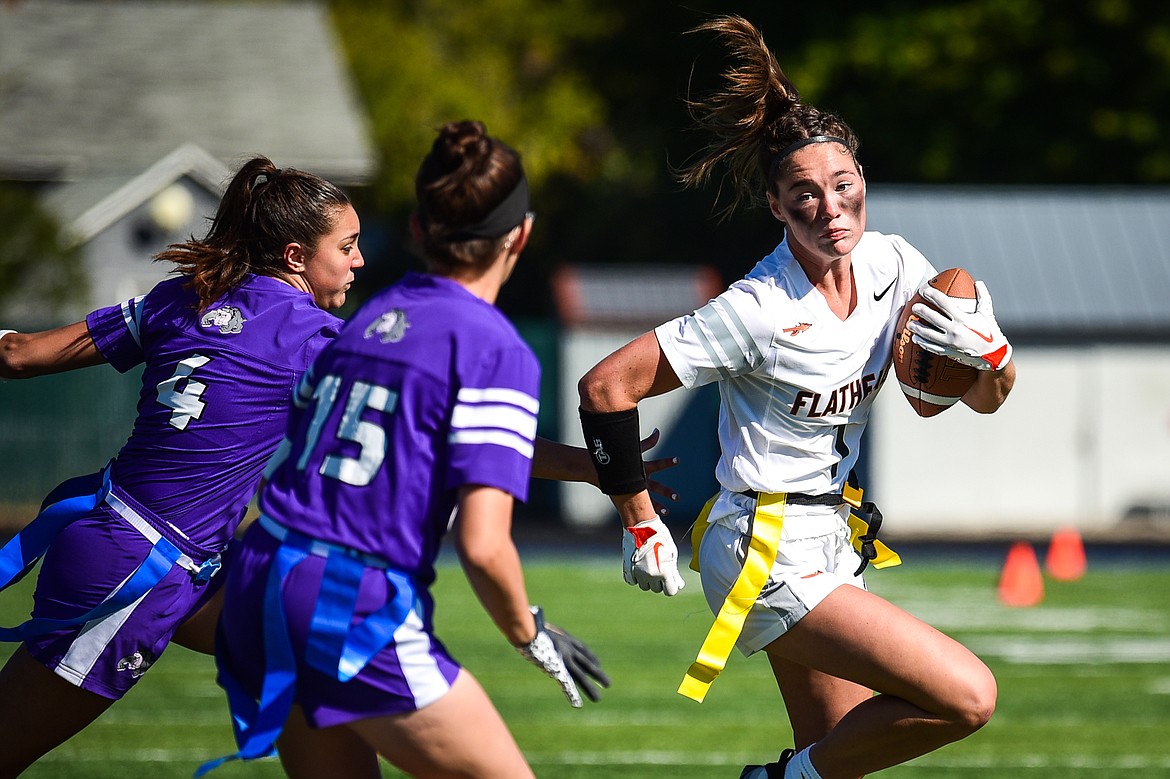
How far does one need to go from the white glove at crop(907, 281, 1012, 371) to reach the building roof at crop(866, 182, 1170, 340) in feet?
51.4

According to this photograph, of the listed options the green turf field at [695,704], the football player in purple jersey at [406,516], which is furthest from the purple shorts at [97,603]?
the green turf field at [695,704]

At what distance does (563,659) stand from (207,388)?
1254 mm

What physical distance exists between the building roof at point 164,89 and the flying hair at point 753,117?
1925cm

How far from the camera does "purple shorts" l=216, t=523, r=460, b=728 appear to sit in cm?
309

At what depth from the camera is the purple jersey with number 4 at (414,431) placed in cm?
307

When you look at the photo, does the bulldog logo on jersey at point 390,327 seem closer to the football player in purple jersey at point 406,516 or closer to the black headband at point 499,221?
the football player in purple jersey at point 406,516

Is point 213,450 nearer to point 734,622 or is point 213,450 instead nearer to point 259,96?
point 734,622

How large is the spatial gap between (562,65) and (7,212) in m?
20.9

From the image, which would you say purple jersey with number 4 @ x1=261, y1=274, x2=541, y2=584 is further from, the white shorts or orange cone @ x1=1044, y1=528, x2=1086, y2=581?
orange cone @ x1=1044, y1=528, x2=1086, y2=581

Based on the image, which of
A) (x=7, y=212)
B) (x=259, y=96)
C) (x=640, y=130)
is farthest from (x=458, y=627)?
(x=640, y=130)

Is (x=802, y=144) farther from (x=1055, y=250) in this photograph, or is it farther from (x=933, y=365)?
(x=1055, y=250)

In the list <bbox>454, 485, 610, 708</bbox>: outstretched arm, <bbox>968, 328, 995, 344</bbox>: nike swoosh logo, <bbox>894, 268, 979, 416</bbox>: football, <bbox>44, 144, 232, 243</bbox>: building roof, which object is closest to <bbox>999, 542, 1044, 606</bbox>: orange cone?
<bbox>894, 268, 979, 416</bbox>: football

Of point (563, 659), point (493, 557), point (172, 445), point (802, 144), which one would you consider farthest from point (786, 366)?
point (172, 445)

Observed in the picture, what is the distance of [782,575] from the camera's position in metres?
4.04
